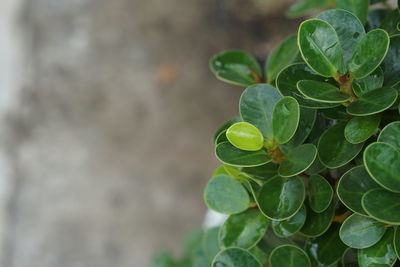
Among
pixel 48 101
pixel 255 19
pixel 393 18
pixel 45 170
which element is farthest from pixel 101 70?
pixel 393 18

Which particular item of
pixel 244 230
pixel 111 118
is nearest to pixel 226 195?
pixel 244 230

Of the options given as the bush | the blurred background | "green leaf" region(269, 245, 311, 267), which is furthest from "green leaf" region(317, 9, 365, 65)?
the blurred background

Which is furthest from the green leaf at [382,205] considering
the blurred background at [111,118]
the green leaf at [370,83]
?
the blurred background at [111,118]

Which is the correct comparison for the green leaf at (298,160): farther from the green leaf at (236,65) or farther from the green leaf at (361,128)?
the green leaf at (236,65)

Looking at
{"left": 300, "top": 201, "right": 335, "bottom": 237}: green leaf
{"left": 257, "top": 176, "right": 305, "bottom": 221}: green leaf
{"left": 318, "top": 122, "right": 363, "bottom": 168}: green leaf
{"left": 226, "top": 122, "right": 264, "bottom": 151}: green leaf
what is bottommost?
{"left": 300, "top": 201, "right": 335, "bottom": 237}: green leaf

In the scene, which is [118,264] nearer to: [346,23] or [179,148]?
[179,148]

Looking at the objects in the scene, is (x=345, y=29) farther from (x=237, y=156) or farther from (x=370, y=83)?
(x=237, y=156)

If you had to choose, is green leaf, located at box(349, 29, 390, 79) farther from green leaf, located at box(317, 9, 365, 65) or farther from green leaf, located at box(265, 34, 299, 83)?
green leaf, located at box(265, 34, 299, 83)
